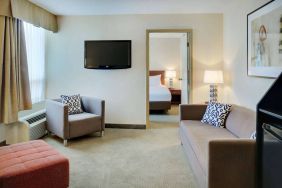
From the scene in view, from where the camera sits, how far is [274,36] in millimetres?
2623

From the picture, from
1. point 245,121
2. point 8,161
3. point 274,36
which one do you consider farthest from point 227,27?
point 8,161

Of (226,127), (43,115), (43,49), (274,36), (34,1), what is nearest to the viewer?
(274,36)

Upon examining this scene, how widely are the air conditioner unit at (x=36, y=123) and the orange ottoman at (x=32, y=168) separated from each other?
4.62 ft

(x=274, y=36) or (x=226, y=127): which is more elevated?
(x=274, y=36)

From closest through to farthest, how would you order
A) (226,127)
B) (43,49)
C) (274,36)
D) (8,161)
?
(8,161) → (274,36) → (226,127) → (43,49)

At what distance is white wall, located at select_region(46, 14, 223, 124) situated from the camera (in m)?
4.82

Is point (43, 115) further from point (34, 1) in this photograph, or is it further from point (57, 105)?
point (34, 1)

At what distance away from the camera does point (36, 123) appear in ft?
13.6

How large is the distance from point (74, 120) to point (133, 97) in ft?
4.77

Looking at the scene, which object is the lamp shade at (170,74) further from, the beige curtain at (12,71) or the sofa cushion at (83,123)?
the beige curtain at (12,71)

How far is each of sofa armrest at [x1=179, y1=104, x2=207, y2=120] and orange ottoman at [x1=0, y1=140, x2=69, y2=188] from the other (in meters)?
2.11

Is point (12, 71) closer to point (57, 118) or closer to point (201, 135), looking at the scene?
point (57, 118)

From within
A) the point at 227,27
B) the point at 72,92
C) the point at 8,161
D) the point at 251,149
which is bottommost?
the point at 8,161

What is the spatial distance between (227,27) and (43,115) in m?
3.91
